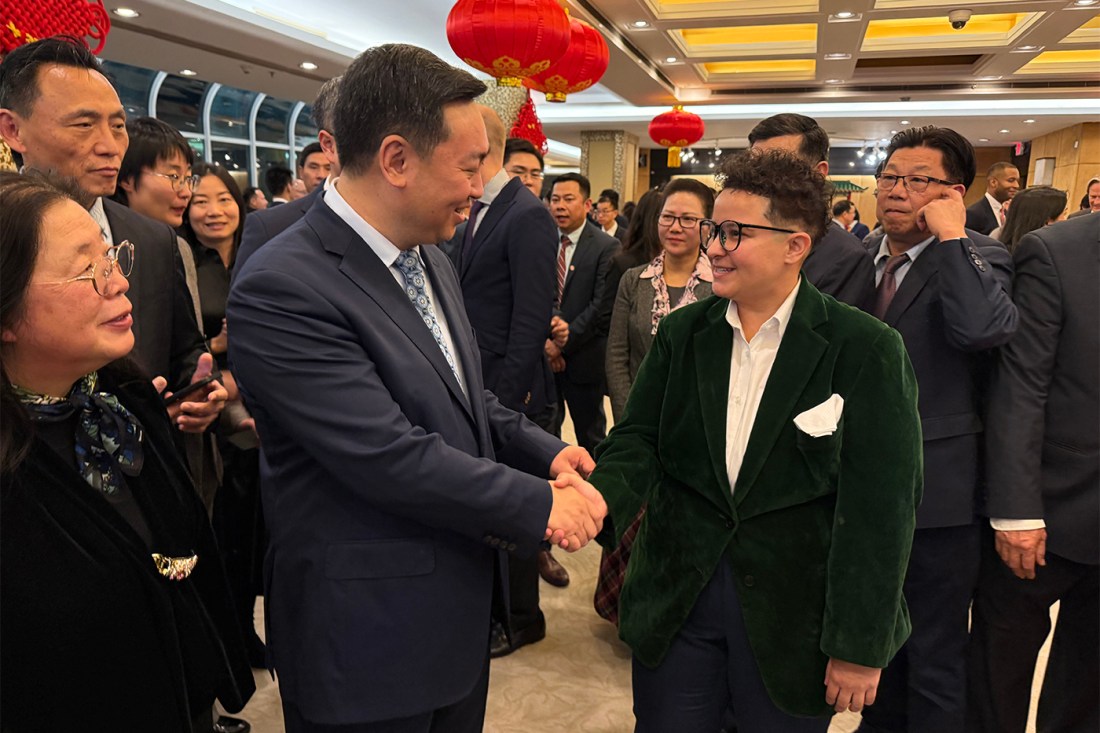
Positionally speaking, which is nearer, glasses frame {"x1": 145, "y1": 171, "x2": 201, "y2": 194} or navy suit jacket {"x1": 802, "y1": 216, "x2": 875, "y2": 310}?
navy suit jacket {"x1": 802, "y1": 216, "x2": 875, "y2": 310}

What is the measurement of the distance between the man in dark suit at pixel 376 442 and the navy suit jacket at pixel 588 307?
2332mm

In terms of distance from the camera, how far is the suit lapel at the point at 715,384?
1.42 meters

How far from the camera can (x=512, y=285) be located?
265cm

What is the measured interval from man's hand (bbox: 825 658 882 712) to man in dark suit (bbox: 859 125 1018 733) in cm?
64

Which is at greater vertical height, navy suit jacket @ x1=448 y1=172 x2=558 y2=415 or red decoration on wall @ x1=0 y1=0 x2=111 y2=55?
red decoration on wall @ x1=0 y1=0 x2=111 y2=55

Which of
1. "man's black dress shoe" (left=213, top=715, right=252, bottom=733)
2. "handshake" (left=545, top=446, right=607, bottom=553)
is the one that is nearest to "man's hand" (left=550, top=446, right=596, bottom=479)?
"handshake" (left=545, top=446, right=607, bottom=553)

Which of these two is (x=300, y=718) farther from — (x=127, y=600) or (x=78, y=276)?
(x=78, y=276)

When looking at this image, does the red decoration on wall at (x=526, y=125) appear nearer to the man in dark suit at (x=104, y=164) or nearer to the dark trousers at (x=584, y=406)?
the dark trousers at (x=584, y=406)

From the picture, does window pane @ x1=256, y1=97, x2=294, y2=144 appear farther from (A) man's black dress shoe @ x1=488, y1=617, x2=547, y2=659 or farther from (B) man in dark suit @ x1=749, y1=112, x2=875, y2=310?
(B) man in dark suit @ x1=749, y1=112, x2=875, y2=310

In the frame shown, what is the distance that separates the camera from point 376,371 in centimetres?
114

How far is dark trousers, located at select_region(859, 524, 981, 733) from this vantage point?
1.89 meters

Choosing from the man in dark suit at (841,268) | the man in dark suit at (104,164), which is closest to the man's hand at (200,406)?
the man in dark suit at (104,164)

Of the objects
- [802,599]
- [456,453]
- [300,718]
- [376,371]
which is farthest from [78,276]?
[802,599]

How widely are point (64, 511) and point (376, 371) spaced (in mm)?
497
